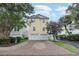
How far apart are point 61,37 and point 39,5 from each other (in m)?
0.61

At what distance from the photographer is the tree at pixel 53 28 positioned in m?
4.77

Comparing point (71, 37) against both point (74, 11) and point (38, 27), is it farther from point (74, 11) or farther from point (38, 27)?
point (38, 27)

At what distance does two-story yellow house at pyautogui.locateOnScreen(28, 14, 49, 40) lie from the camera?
4.75 meters

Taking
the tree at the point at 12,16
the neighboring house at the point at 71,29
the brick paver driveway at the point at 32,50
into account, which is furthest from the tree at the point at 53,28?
the tree at the point at 12,16

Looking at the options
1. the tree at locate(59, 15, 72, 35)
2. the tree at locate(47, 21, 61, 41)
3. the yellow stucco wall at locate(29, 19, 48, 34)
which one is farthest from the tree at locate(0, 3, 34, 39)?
the tree at locate(59, 15, 72, 35)

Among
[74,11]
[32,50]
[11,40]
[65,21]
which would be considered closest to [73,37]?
[65,21]

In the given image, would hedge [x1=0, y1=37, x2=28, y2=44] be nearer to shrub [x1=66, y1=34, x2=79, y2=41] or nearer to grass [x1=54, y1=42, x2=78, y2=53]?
grass [x1=54, y1=42, x2=78, y2=53]

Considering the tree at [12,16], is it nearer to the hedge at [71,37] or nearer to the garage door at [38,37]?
the garage door at [38,37]

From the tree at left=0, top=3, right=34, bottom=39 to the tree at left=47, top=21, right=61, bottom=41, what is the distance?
369 mm

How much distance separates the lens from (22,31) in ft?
15.6

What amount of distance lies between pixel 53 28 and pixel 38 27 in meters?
0.25

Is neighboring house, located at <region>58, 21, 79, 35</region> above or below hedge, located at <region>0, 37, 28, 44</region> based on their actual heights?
above

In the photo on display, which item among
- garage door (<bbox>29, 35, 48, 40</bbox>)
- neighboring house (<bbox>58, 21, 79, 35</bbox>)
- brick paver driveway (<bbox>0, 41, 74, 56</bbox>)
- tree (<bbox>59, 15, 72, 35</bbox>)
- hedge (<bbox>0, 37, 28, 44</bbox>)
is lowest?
brick paver driveway (<bbox>0, 41, 74, 56</bbox>)

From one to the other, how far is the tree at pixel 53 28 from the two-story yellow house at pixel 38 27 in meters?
0.07
